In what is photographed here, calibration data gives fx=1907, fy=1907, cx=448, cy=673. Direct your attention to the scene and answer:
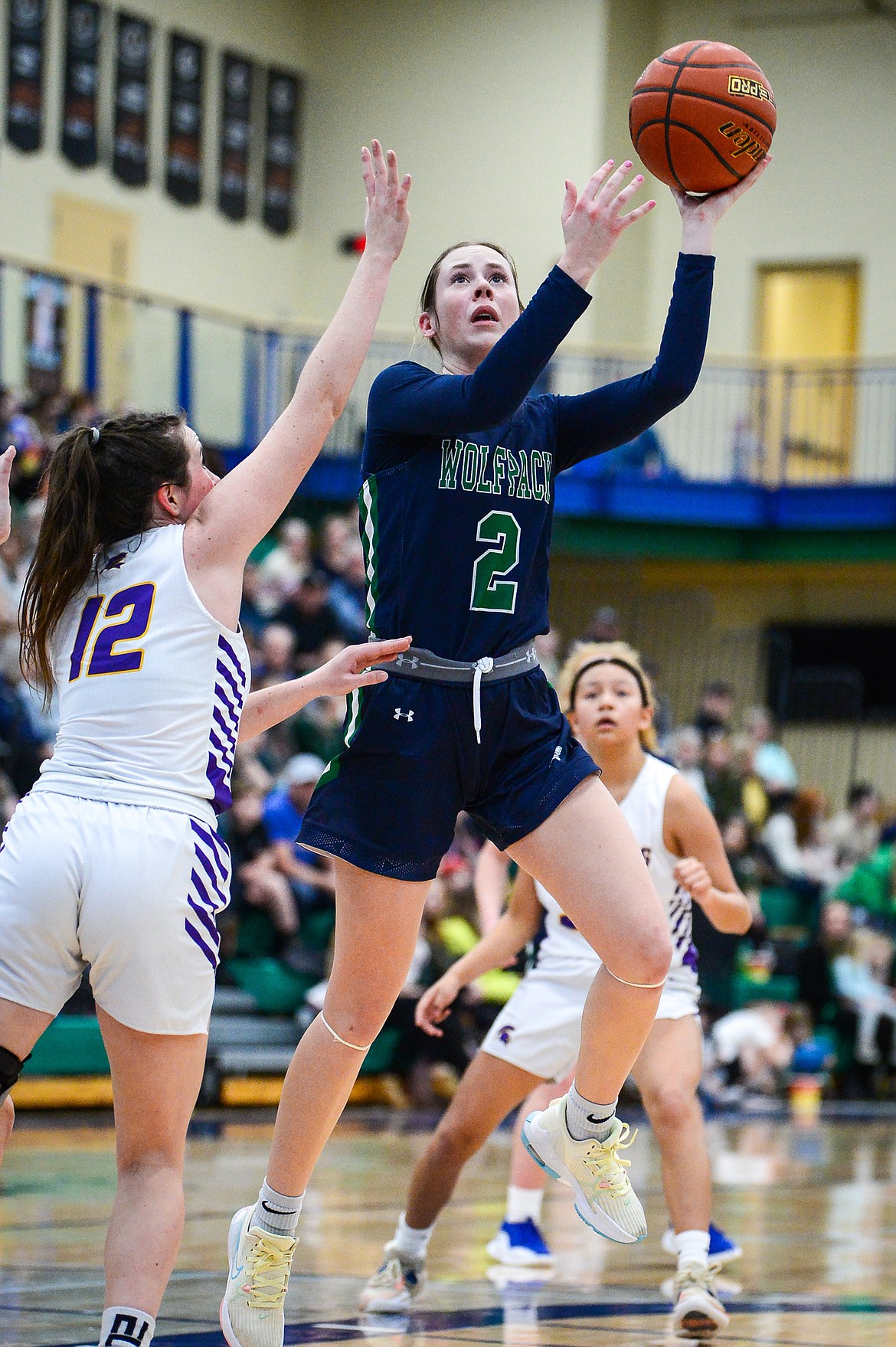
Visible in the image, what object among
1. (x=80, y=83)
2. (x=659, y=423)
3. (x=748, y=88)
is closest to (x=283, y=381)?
(x=80, y=83)

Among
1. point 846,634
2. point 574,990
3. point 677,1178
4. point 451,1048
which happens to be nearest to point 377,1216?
point 574,990

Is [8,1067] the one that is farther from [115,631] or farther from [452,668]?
[452,668]

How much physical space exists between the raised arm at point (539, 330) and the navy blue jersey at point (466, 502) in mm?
12

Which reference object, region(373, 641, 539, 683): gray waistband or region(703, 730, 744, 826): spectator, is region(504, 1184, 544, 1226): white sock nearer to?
region(373, 641, 539, 683): gray waistband

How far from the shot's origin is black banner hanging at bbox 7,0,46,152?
757 inches

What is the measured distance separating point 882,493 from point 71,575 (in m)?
18.8

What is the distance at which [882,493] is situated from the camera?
21391 millimetres

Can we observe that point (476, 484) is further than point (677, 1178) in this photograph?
No

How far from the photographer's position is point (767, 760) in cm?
1850

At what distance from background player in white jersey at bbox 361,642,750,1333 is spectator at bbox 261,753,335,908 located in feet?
19.8

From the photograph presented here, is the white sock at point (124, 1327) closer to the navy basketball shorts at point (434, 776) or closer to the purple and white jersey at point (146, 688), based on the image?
the purple and white jersey at point (146, 688)

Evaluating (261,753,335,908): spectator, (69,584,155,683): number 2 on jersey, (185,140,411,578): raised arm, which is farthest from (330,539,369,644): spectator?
(69,584,155,683): number 2 on jersey

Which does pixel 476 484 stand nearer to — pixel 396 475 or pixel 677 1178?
pixel 396 475

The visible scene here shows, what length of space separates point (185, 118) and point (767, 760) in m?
9.78
